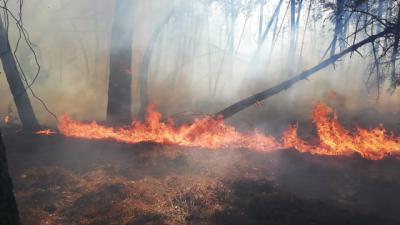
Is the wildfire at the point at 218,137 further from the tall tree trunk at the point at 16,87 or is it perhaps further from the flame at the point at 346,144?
the tall tree trunk at the point at 16,87

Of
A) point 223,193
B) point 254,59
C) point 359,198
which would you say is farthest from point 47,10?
point 359,198

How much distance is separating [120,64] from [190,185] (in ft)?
19.3

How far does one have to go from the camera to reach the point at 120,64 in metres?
11.7

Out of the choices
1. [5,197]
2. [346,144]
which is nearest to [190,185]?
[5,197]

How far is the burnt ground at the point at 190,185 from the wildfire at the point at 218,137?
0.53 meters

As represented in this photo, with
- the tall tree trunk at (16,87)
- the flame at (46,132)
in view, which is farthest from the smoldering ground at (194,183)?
the tall tree trunk at (16,87)

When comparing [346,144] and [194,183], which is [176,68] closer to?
[346,144]

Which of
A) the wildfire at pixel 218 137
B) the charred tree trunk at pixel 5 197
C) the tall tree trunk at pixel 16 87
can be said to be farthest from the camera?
the tall tree trunk at pixel 16 87

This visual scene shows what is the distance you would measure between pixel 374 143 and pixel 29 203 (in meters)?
9.66

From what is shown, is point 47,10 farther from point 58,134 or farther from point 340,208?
point 340,208

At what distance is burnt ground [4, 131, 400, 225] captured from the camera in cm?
638

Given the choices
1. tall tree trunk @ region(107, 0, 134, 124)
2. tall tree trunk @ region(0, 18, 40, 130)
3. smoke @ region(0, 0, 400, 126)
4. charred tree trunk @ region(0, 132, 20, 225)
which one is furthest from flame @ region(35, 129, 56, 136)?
charred tree trunk @ region(0, 132, 20, 225)

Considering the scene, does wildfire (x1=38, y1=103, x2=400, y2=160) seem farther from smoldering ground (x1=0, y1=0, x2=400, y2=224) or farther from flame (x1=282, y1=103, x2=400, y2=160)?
smoldering ground (x1=0, y1=0, x2=400, y2=224)

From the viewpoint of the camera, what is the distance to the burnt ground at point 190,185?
6.38 meters
